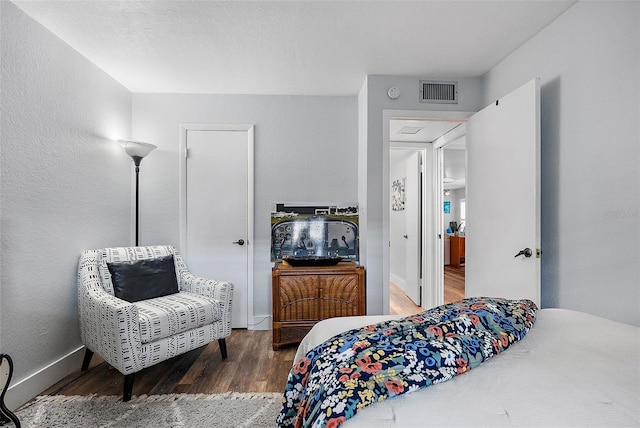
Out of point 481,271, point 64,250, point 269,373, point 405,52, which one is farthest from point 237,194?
point 481,271

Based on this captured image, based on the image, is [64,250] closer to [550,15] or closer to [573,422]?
[573,422]

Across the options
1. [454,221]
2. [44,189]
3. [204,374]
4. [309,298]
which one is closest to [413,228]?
[309,298]

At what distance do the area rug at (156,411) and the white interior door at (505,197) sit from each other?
1784 millimetres

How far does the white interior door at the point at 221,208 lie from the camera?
3127 mm

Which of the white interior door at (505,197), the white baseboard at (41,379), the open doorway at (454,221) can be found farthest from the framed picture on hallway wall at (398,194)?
the white baseboard at (41,379)

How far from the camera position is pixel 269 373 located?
2.23m

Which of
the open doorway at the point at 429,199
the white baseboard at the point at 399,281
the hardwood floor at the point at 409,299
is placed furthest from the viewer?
the white baseboard at the point at 399,281

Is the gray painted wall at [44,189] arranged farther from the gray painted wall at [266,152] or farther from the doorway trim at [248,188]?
the doorway trim at [248,188]

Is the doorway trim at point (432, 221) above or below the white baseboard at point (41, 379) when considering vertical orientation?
above

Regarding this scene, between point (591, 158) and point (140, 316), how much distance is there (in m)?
2.88

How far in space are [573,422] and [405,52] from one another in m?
2.39

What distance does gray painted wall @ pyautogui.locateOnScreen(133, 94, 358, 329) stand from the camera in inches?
122

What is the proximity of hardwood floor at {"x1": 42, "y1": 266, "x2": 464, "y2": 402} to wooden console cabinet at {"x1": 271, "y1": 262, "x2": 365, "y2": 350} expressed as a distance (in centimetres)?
22

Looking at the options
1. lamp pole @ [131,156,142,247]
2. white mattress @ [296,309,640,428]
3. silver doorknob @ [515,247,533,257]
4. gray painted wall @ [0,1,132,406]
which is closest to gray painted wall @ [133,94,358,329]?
lamp pole @ [131,156,142,247]
